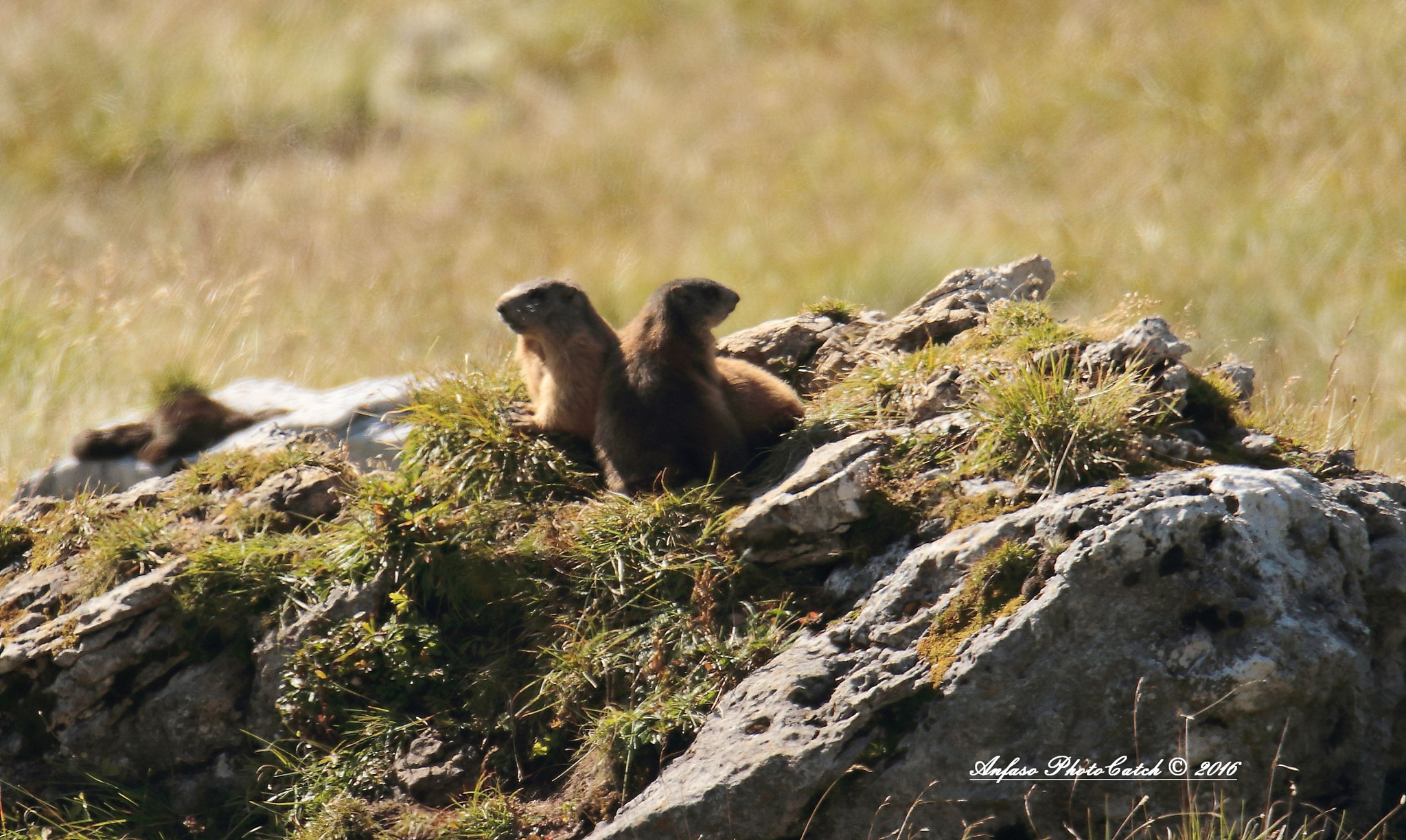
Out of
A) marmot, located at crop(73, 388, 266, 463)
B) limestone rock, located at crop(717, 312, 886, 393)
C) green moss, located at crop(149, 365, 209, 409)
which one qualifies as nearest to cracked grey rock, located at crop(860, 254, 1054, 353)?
limestone rock, located at crop(717, 312, 886, 393)

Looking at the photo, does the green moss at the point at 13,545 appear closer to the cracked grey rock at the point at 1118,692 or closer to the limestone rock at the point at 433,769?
the limestone rock at the point at 433,769

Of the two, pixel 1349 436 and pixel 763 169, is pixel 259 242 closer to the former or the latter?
pixel 763 169

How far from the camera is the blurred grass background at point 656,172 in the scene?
1369 cm

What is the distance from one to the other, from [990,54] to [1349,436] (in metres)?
16.0

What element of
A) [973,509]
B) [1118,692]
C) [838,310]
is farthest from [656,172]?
[1118,692]

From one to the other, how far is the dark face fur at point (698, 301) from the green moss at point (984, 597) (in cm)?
263

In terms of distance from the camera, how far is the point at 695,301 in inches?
285

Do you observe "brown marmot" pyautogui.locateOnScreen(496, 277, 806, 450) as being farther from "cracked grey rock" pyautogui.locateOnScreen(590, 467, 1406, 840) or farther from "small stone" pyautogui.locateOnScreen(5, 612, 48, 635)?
"small stone" pyautogui.locateOnScreen(5, 612, 48, 635)

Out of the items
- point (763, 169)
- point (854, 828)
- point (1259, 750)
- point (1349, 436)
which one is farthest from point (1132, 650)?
point (763, 169)

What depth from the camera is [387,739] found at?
5938mm

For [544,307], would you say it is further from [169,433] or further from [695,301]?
[169,433]

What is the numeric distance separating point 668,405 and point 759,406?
61 cm

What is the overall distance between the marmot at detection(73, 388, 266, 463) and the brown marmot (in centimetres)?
227

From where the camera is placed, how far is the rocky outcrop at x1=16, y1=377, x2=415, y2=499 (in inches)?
311
